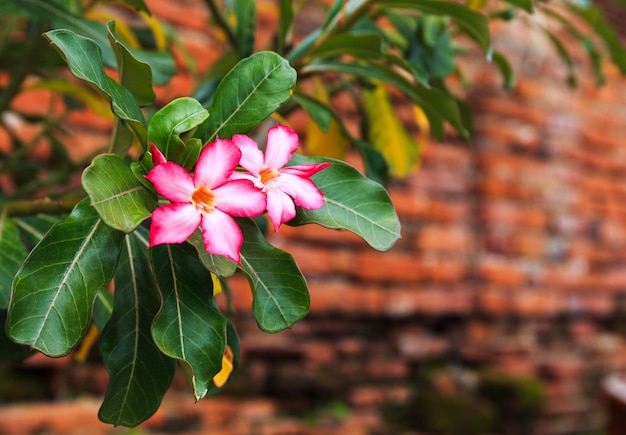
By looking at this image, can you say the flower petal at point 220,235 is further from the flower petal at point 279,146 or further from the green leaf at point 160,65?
the green leaf at point 160,65

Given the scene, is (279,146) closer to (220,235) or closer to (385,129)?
(220,235)

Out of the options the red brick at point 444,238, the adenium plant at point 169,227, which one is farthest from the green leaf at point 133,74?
the red brick at point 444,238

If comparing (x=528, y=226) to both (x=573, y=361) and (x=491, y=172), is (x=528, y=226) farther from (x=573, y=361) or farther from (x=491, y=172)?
(x=573, y=361)

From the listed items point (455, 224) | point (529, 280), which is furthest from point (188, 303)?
point (529, 280)

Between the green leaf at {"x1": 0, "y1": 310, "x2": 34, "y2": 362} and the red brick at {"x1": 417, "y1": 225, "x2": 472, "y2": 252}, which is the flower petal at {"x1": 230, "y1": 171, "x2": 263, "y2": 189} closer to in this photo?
the green leaf at {"x1": 0, "y1": 310, "x2": 34, "y2": 362}

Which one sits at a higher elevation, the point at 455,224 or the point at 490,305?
the point at 455,224

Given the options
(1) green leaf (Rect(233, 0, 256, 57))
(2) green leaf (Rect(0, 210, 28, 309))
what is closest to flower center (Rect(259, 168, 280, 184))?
(2) green leaf (Rect(0, 210, 28, 309))

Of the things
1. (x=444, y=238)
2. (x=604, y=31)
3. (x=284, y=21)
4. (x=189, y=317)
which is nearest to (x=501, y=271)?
(x=444, y=238)
